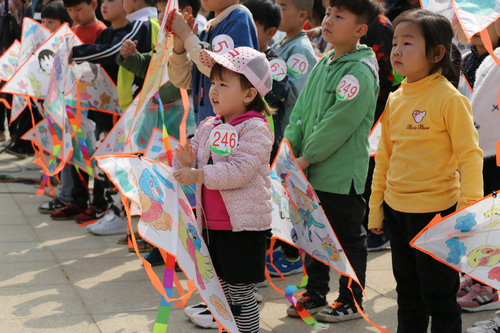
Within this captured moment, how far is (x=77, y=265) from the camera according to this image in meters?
4.62

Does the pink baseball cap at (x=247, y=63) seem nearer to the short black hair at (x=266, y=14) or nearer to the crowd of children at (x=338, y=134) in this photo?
the crowd of children at (x=338, y=134)

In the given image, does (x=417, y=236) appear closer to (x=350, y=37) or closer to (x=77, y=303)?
(x=350, y=37)

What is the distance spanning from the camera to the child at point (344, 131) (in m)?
3.59

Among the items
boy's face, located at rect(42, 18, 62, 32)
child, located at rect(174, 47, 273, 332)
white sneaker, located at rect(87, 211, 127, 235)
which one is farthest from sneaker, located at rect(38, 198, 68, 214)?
child, located at rect(174, 47, 273, 332)

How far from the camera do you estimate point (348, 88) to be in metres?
3.54

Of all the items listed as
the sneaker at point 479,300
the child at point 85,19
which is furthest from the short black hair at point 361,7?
the child at point 85,19

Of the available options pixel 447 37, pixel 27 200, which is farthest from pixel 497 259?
pixel 27 200

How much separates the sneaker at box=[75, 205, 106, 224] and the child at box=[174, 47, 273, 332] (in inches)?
119

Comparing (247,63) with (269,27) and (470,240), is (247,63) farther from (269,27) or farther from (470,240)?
(269,27)

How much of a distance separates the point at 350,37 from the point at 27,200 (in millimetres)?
4199

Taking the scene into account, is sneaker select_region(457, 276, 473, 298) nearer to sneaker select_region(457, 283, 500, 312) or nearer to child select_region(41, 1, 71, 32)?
sneaker select_region(457, 283, 500, 312)

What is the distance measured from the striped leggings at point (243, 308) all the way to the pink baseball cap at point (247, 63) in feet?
2.96

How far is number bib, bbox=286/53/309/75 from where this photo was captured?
15.4 feet

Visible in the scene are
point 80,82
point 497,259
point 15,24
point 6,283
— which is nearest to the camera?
point 497,259
